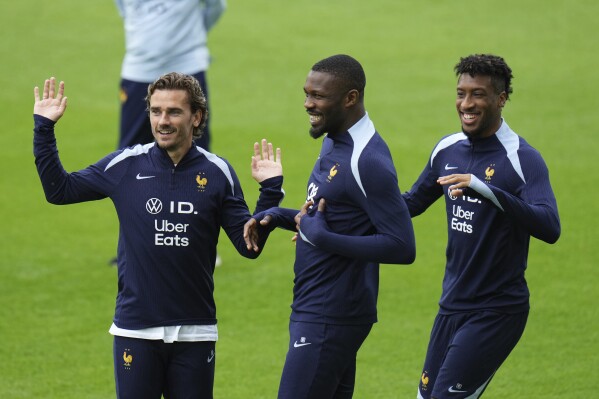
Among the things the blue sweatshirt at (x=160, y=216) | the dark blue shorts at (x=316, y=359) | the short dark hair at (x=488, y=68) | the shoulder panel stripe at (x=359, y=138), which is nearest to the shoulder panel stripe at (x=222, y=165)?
the blue sweatshirt at (x=160, y=216)

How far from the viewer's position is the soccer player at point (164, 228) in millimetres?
6012

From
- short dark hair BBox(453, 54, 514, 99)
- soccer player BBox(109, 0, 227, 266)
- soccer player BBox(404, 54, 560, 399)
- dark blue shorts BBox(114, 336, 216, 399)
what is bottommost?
dark blue shorts BBox(114, 336, 216, 399)

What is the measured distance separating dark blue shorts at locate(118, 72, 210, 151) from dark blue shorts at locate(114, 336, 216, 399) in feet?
16.7

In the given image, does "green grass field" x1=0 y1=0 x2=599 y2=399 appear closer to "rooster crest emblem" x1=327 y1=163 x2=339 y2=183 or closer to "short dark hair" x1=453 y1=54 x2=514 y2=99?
"short dark hair" x1=453 y1=54 x2=514 y2=99

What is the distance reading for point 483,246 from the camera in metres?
6.50

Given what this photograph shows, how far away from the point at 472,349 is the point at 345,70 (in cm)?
169

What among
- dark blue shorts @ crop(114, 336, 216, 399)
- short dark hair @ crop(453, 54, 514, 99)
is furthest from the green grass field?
short dark hair @ crop(453, 54, 514, 99)

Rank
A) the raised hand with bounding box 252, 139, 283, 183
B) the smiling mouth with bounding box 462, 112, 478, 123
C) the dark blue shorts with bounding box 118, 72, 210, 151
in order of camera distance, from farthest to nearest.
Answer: the dark blue shorts with bounding box 118, 72, 210, 151, the smiling mouth with bounding box 462, 112, 478, 123, the raised hand with bounding box 252, 139, 283, 183

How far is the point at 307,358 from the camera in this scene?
5.94 meters

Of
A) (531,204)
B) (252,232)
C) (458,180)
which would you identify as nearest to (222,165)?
(252,232)

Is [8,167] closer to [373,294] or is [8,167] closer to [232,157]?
[232,157]

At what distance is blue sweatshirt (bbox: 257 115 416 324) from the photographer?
583 centimetres

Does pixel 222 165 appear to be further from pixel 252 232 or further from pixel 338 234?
pixel 338 234

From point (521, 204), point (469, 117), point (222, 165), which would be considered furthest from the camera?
point (469, 117)
